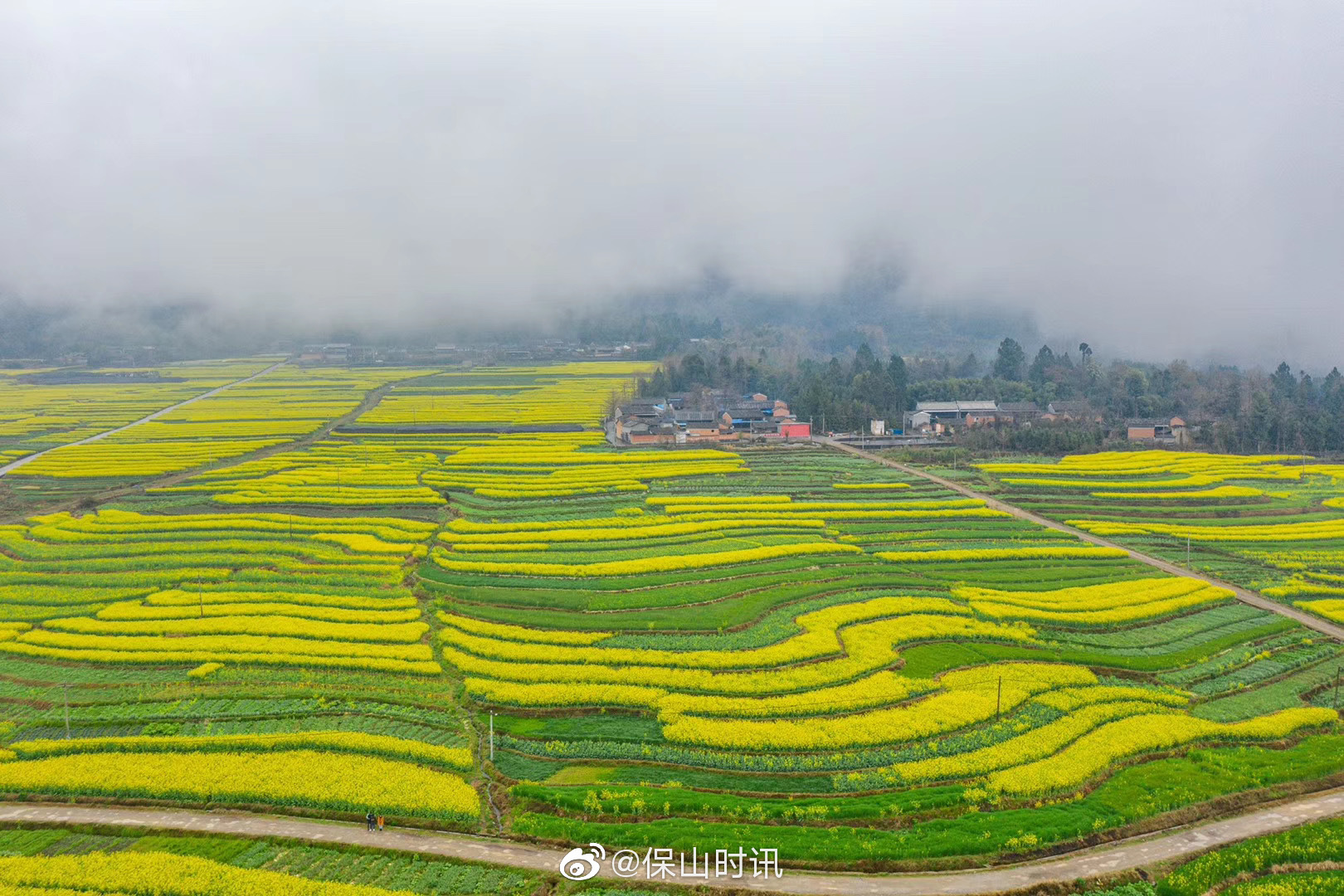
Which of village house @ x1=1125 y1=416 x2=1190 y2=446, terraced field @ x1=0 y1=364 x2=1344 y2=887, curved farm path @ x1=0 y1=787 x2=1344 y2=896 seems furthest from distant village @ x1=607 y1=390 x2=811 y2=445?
curved farm path @ x1=0 y1=787 x2=1344 y2=896

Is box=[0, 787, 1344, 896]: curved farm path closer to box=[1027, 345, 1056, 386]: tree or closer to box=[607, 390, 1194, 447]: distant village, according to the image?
box=[607, 390, 1194, 447]: distant village

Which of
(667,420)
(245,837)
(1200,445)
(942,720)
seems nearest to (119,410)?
(667,420)

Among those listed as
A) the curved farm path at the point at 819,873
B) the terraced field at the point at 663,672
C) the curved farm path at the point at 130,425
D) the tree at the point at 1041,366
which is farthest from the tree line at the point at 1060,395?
the curved farm path at the point at 819,873

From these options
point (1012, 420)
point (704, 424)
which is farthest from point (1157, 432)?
point (704, 424)

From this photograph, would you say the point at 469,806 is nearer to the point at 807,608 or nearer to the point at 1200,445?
the point at 807,608

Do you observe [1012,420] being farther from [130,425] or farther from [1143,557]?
[130,425]

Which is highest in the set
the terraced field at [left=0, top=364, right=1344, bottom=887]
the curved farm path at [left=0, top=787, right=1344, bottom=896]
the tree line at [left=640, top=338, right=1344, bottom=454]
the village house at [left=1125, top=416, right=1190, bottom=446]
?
the tree line at [left=640, top=338, right=1344, bottom=454]
